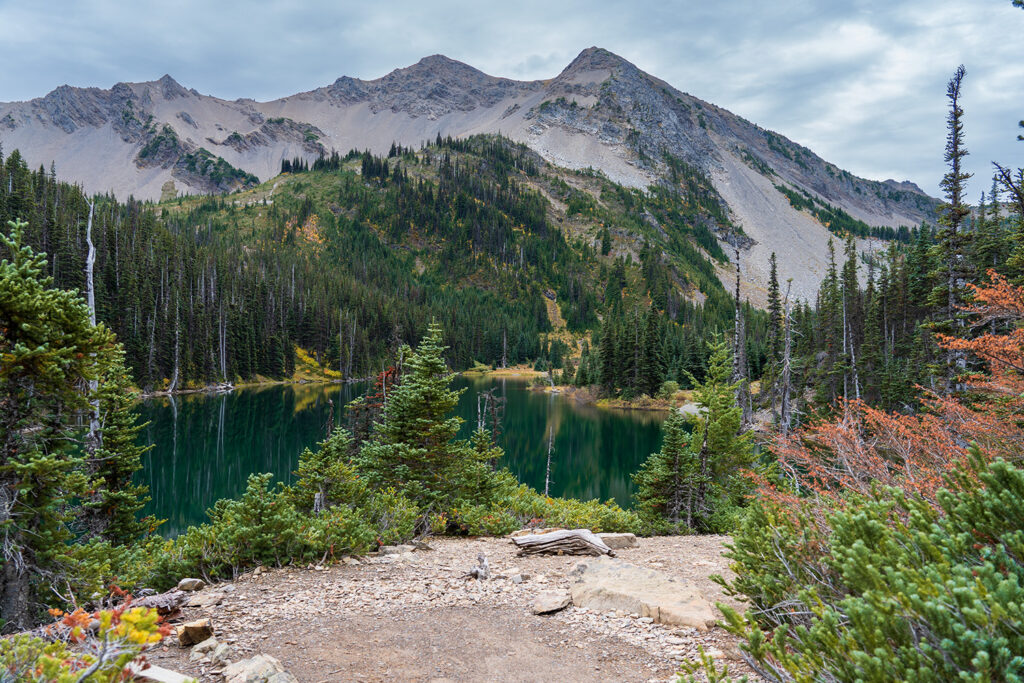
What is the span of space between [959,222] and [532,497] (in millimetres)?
20492

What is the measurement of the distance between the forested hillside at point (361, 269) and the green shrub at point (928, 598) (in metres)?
62.8

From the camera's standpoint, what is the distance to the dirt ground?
545 centimetres

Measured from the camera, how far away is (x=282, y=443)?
37438 mm

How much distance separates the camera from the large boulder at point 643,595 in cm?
658

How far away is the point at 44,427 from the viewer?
8.33m

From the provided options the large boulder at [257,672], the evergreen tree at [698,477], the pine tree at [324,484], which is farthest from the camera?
the evergreen tree at [698,477]

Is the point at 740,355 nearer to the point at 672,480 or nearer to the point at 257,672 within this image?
the point at 672,480

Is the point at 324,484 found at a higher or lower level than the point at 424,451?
lower

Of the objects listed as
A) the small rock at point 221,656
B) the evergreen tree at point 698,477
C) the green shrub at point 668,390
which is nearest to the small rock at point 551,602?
the small rock at point 221,656

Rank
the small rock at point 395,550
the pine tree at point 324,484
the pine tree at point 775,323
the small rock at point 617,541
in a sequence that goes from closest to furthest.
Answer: the small rock at point 395,550, the pine tree at point 324,484, the small rock at point 617,541, the pine tree at point 775,323

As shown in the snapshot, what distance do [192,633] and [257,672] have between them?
139 centimetres

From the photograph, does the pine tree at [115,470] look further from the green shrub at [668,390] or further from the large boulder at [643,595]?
the green shrub at [668,390]

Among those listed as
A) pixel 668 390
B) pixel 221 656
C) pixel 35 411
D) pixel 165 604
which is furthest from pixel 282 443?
pixel 668 390

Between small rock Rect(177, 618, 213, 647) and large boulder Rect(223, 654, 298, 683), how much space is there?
2.87ft
